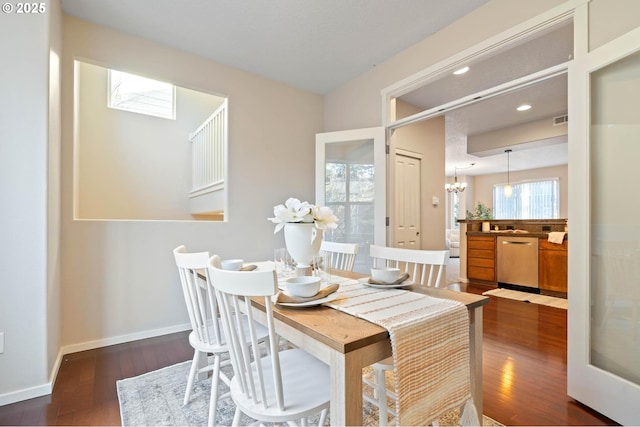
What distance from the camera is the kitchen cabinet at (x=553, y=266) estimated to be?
13.8 ft

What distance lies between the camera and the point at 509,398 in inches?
71.4

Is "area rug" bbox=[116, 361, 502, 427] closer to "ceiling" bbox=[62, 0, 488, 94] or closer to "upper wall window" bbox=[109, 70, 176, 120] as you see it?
"ceiling" bbox=[62, 0, 488, 94]

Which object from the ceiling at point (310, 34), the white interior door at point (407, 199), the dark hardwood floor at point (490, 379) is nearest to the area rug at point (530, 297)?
the dark hardwood floor at point (490, 379)

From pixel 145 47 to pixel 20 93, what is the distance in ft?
4.10

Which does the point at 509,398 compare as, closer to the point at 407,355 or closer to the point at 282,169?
the point at 407,355

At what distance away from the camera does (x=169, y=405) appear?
1.71 meters

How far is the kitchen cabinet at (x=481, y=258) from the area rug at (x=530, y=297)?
0.36 metres

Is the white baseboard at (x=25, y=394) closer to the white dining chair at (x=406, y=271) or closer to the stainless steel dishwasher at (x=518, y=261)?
the white dining chair at (x=406, y=271)

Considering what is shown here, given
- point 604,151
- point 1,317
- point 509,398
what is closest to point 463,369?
point 509,398

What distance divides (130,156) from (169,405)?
3464 millimetres

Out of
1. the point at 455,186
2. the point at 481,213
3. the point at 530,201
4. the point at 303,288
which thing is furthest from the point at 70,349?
the point at 530,201

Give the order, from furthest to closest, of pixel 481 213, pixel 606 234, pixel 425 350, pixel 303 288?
pixel 481 213 < pixel 606 234 < pixel 303 288 < pixel 425 350

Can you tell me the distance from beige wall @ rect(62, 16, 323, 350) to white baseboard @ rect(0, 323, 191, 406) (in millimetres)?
15

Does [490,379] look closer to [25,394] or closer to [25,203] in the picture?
[25,394]
